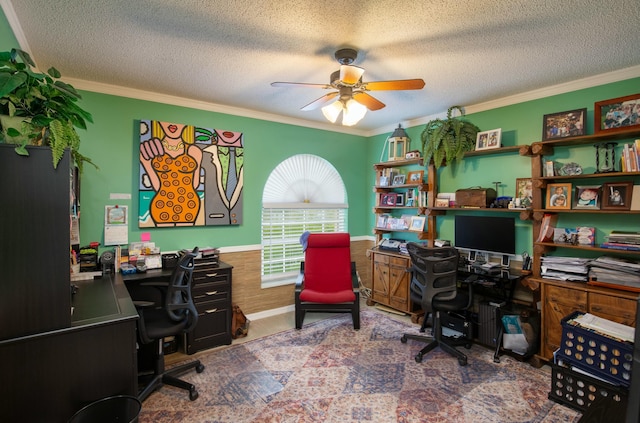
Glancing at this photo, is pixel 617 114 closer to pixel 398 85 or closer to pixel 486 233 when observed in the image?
pixel 486 233

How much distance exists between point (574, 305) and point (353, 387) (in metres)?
1.98

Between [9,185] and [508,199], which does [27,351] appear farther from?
[508,199]

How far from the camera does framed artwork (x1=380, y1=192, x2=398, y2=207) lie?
4453 millimetres

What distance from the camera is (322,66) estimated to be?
263 centimetres

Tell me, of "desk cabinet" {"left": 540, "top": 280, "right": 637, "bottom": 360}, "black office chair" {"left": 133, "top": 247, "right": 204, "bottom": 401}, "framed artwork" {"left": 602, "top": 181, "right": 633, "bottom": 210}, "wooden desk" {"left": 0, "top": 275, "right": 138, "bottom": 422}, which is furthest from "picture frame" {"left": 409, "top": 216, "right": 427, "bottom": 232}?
"wooden desk" {"left": 0, "top": 275, "right": 138, "bottom": 422}

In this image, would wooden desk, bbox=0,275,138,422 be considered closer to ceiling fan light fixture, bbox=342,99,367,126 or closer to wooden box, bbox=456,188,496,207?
ceiling fan light fixture, bbox=342,99,367,126

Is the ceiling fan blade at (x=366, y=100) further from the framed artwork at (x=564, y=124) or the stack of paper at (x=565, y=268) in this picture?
the stack of paper at (x=565, y=268)

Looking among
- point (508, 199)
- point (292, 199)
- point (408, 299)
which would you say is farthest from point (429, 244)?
point (292, 199)

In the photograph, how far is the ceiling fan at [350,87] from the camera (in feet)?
7.23

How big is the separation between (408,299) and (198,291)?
2500 millimetres

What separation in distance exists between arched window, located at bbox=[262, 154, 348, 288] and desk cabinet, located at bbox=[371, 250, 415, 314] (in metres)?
0.93

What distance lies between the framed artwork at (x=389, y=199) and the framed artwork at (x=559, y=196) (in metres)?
1.85

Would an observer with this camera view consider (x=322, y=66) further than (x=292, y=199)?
No

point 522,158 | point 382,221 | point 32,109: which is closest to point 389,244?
point 382,221
